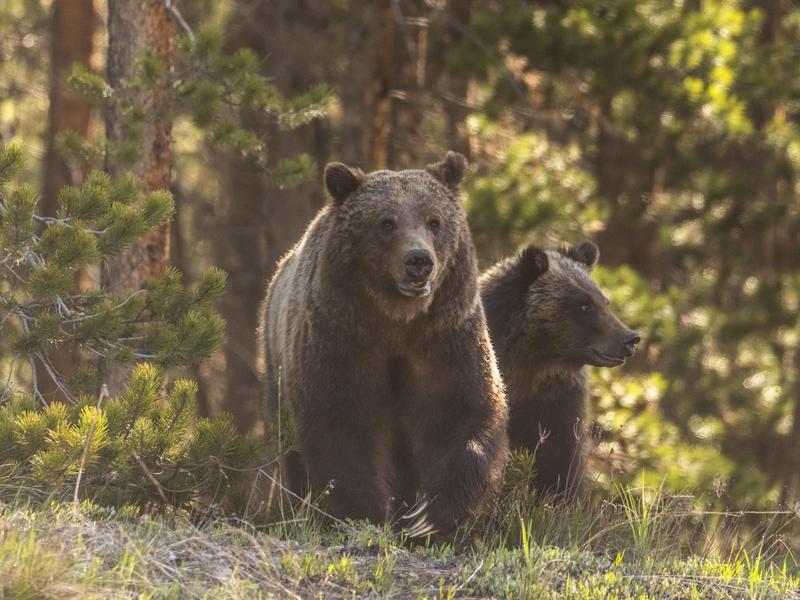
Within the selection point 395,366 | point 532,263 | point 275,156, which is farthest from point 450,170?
point 275,156

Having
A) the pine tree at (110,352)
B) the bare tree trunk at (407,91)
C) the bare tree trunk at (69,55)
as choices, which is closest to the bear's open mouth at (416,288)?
the pine tree at (110,352)

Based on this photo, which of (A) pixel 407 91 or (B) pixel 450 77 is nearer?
(A) pixel 407 91

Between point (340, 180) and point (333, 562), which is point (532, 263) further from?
point (333, 562)

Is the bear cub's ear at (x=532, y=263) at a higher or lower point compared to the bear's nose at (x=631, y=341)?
higher

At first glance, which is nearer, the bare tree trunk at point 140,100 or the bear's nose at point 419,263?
the bear's nose at point 419,263

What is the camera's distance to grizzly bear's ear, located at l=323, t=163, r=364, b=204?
6734 mm

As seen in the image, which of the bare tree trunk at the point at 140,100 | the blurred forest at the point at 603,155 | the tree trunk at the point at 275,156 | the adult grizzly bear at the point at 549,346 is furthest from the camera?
the tree trunk at the point at 275,156

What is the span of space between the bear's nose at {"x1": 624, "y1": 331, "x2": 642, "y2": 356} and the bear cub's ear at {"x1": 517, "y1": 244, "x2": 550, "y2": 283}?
2.45 feet

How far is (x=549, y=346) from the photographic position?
8.05 meters

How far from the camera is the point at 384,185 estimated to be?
6.76 m

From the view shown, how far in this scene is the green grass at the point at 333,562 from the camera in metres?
4.54

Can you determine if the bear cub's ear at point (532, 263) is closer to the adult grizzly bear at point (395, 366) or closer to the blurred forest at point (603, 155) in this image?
the adult grizzly bear at point (395, 366)

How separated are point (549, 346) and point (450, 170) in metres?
1.66

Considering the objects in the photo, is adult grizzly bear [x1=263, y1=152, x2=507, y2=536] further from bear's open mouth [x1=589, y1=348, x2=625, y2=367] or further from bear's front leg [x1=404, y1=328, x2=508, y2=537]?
bear's open mouth [x1=589, y1=348, x2=625, y2=367]
